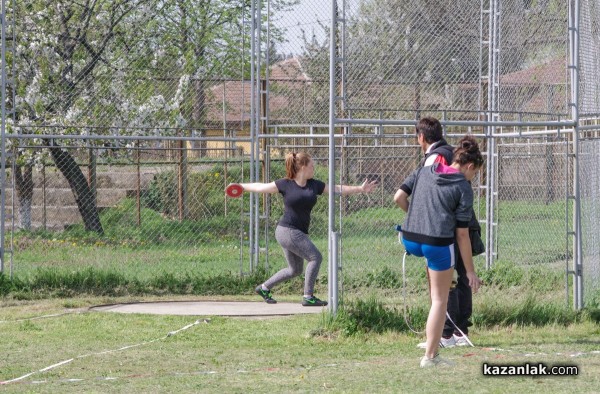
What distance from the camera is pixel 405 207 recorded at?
8.14 meters

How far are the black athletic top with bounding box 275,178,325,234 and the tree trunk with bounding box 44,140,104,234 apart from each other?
5820 mm

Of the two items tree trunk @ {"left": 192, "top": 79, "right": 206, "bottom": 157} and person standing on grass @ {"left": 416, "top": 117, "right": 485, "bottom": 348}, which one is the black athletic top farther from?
tree trunk @ {"left": 192, "top": 79, "right": 206, "bottom": 157}

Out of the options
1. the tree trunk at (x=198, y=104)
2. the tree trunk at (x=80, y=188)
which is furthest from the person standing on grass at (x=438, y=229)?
the tree trunk at (x=80, y=188)

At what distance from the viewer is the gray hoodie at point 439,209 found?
7.30 meters

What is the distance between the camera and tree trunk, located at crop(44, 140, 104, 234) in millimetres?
15805

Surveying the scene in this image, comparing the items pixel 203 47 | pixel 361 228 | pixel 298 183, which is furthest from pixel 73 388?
pixel 361 228

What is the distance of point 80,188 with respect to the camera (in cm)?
1612

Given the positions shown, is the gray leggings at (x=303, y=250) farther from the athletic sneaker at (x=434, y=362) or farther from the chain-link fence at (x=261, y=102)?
A: the athletic sneaker at (x=434, y=362)

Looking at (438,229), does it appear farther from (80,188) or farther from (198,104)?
(80,188)

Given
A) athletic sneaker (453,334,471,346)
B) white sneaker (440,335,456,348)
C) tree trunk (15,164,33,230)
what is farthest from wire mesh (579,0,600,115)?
tree trunk (15,164,33,230)

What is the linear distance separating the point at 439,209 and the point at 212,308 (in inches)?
179

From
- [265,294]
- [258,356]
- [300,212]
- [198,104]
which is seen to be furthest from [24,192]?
[258,356]

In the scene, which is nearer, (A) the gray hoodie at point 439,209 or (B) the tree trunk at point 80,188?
(A) the gray hoodie at point 439,209

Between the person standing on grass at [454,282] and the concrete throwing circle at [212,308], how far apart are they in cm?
257
